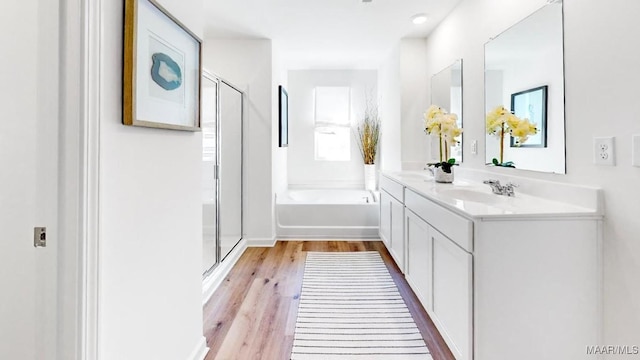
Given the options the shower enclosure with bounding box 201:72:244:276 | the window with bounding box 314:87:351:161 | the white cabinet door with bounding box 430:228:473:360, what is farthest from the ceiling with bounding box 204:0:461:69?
the white cabinet door with bounding box 430:228:473:360

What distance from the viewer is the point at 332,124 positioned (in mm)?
5570

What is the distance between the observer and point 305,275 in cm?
307

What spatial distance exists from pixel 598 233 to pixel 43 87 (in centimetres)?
207

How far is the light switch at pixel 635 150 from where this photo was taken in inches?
51.2

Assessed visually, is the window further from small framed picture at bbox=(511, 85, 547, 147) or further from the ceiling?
small framed picture at bbox=(511, 85, 547, 147)

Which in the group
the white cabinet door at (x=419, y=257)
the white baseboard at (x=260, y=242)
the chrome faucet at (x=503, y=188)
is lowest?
the white baseboard at (x=260, y=242)

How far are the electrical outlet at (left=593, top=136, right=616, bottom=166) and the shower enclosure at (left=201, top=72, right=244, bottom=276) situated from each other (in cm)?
255

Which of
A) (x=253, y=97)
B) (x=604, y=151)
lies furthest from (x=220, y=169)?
(x=604, y=151)

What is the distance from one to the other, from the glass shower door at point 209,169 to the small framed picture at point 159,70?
1.29 m

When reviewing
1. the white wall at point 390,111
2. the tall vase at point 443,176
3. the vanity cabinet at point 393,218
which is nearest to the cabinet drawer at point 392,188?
the vanity cabinet at point 393,218

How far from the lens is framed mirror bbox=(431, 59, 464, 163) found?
299 centimetres

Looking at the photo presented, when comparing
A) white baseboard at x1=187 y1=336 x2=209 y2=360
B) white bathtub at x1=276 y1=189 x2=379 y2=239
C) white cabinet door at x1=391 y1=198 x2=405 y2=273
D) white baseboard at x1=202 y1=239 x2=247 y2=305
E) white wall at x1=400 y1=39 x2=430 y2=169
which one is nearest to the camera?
white baseboard at x1=187 y1=336 x2=209 y2=360

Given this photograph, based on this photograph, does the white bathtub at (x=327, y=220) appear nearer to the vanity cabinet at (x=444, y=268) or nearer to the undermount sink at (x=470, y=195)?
the vanity cabinet at (x=444, y=268)

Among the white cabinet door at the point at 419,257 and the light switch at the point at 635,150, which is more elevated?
the light switch at the point at 635,150
